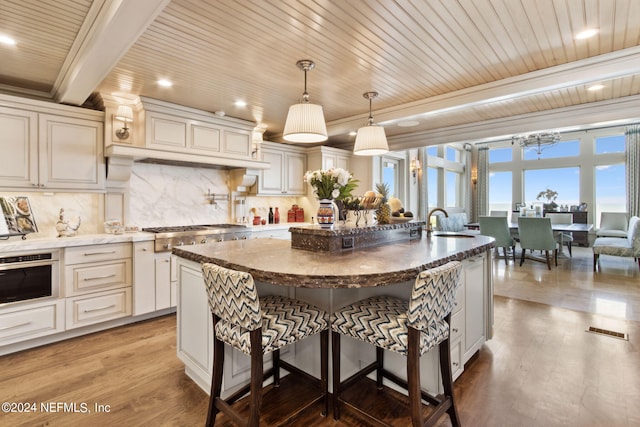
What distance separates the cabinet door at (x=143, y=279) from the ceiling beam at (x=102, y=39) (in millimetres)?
1587

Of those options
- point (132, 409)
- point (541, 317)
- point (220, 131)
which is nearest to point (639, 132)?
point (541, 317)

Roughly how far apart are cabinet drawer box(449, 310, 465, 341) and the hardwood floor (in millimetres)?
359

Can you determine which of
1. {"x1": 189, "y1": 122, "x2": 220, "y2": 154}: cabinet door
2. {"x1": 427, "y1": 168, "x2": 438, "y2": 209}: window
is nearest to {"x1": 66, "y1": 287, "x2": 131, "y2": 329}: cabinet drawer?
{"x1": 189, "y1": 122, "x2": 220, "y2": 154}: cabinet door

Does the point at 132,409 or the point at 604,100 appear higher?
the point at 604,100

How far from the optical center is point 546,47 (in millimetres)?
2555

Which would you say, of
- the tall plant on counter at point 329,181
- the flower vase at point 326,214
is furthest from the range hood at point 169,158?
the flower vase at point 326,214

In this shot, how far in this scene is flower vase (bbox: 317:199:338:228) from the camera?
7.20ft

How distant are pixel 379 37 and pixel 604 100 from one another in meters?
3.33

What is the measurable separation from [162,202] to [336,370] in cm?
327

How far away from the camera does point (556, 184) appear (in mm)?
8805

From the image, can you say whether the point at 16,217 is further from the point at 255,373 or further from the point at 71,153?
the point at 255,373

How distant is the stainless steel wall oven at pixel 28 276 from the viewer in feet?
8.45

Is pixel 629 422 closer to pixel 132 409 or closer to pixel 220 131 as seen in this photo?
pixel 132 409

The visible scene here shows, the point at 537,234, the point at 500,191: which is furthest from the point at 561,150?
the point at 537,234
